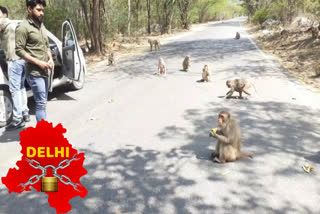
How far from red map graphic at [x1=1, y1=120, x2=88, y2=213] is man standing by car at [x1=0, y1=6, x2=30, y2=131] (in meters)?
1.74

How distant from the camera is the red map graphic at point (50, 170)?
2748 millimetres

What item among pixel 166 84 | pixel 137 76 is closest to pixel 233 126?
pixel 166 84

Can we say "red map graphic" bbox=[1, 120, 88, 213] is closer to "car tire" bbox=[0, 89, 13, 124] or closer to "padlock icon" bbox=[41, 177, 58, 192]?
"padlock icon" bbox=[41, 177, 58, 192]

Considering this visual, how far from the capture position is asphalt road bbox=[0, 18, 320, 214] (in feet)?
10.4

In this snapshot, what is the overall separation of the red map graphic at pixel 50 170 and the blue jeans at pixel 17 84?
1.73 meters

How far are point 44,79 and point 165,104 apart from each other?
3021 millimetres

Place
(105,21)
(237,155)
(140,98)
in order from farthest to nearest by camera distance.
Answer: (105,21) → (140,98) → (237,155)

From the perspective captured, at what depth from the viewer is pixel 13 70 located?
16.5 ft

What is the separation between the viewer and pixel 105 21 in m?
18.4

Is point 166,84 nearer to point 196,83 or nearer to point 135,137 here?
point 196,83

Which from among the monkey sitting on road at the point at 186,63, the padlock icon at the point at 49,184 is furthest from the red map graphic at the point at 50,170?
the monkey sitting on road at the point at 186,63

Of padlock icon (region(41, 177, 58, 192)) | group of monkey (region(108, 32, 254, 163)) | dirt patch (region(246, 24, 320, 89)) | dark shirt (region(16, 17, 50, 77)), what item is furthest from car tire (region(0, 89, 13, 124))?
dirt patch (region(246, 24, 320, 89))

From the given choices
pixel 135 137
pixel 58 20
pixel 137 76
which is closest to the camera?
pixel 135 137

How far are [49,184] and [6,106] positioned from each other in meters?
3.28
